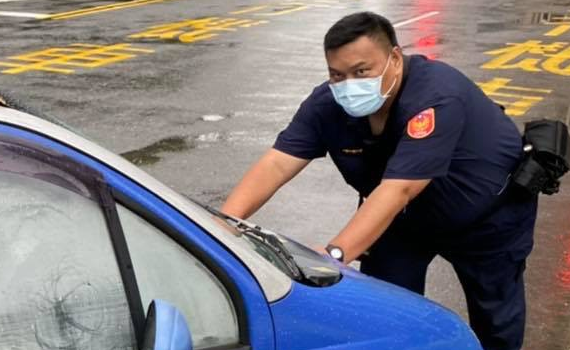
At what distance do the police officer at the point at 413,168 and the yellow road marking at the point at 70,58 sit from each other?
786 centimetres

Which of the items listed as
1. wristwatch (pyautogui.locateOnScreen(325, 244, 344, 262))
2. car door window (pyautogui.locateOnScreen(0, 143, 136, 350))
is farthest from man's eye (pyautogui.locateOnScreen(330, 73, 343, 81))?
car door window (pyautogui.locateOnScreen(0, 143, 136, 350))

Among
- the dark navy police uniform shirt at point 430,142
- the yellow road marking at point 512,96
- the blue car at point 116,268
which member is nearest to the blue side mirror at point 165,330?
the blue car at point 116,268

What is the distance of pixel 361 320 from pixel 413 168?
82cm

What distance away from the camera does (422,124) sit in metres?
2.73

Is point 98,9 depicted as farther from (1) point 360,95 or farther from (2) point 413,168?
(2) point 413,168

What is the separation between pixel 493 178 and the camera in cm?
302

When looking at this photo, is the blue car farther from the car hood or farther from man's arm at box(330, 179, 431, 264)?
man's arm at box(330, 179, 431, 264)

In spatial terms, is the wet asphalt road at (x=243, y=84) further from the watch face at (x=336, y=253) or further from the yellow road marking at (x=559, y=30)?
the watch face at (x=336, y=253)

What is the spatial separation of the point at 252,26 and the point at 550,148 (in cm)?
1242

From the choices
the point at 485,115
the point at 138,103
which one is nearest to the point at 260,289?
the point at 485,115

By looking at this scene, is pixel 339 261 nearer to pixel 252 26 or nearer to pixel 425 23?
pixel 252 26

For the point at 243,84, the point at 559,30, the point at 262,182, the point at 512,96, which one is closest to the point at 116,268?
the point at 262,182

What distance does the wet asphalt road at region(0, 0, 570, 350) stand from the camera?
556 centimetres

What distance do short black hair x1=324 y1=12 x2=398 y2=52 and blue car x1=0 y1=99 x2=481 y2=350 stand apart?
98 cm
